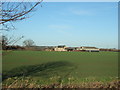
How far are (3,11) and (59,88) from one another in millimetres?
2915

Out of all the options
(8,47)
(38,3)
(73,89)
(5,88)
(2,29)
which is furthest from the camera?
(5,88)

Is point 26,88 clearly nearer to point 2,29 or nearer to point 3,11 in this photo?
point 2,29

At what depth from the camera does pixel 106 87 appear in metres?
5.61

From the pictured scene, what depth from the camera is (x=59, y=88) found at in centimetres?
530

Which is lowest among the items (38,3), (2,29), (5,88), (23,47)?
(5,88)

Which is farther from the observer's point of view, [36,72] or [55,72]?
[36,72]

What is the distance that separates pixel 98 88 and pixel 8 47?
316 centimetres

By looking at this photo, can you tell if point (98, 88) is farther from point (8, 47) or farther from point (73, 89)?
point (8, 47)

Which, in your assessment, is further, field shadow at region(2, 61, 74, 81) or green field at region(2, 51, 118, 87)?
field shadow at region(2, 61, 74, 81)

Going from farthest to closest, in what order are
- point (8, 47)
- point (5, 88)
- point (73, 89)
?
1. point (5, 88)
2. point (73, 89)
3. point (8, 47)

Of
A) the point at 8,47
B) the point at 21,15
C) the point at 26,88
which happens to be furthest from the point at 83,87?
the point at 21,15

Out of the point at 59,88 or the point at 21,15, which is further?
the point at 59,88

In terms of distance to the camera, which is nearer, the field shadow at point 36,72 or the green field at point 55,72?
the green field at point 55,72

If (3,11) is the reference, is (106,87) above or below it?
below
